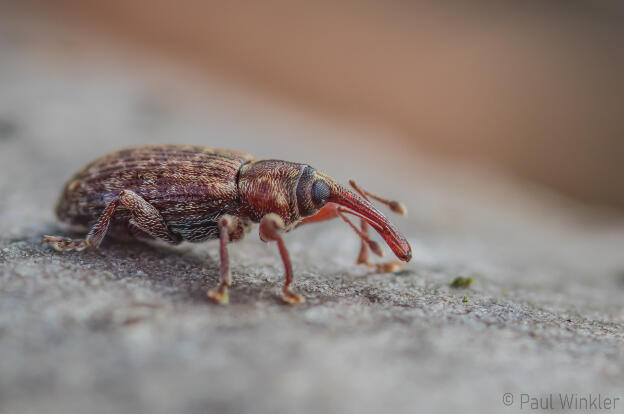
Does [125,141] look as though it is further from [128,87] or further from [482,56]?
[482,56]

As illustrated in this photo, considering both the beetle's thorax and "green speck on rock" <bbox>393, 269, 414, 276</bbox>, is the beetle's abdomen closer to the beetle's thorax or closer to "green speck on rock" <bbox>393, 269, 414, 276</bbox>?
the beetle's thorax

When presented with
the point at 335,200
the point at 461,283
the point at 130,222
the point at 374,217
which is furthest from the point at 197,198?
the point at 461,283

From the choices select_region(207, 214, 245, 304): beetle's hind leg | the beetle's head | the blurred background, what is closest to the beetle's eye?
the beetle's head

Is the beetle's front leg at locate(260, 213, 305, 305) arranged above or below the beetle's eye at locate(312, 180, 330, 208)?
below

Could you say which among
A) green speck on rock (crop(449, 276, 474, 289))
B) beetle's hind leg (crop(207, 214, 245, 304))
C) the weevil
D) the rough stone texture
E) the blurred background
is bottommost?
green speck on rock (crop(449, 276, 474, 289))

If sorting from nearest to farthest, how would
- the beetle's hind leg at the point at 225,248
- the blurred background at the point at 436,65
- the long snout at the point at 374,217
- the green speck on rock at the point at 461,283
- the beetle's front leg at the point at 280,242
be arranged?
1. the beetle's hind leg at the point at 225,248
2. the beetle's front leg at the point at 280,242
3. the long snout at the point at 374,217
4. the green speck on rock at the point at 461,283
5. the blurred background at the point at 436,65

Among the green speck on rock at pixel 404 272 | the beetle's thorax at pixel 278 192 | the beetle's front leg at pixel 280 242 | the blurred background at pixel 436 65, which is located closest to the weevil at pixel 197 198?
the beetle's thorax at pixel 278 192

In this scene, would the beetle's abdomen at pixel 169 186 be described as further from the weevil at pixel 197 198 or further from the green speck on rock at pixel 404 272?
the green speck on rock at pixel 404 272
